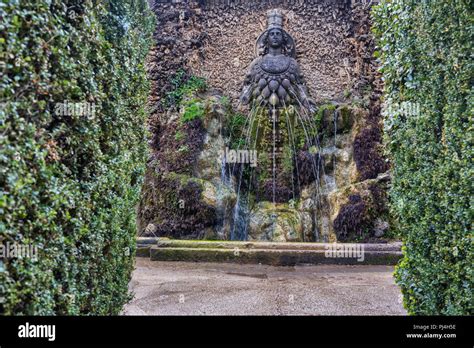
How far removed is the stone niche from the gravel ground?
5.48ft

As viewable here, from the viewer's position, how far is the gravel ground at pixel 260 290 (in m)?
4.30

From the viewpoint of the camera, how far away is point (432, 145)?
3188mm

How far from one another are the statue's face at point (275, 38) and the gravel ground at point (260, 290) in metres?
5.62

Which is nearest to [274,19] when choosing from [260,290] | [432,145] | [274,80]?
[274,80]

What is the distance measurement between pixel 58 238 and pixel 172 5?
9.91 metres

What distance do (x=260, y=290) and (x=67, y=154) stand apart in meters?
3.15
